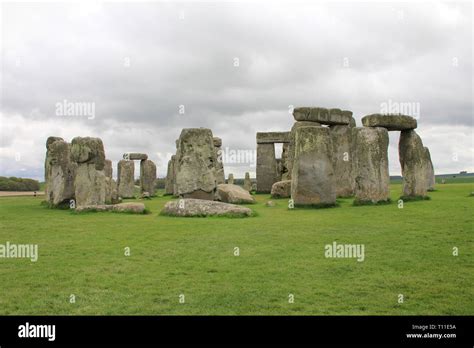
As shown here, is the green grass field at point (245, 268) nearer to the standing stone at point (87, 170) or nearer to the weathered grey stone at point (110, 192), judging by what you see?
the standing stone at point (87, 170)

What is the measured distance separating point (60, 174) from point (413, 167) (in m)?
13.1

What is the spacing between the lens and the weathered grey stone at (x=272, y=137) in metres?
28.4

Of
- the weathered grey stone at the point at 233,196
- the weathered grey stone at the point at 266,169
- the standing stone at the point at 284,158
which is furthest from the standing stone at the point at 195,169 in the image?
the weathered grey stone at the point at 266,169

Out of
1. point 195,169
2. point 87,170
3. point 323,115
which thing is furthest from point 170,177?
point 87,170

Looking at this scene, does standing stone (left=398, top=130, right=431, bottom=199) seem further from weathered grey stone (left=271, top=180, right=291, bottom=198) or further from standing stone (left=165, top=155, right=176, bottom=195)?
standing stone (left=165, top=155, right=176, bottom=195)

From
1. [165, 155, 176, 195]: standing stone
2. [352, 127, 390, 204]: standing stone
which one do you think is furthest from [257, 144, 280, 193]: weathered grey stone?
[352, 127, 390, 204]: standing stone

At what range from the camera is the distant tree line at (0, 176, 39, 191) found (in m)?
36.6

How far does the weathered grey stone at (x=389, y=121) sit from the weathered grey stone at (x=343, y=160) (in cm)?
446
